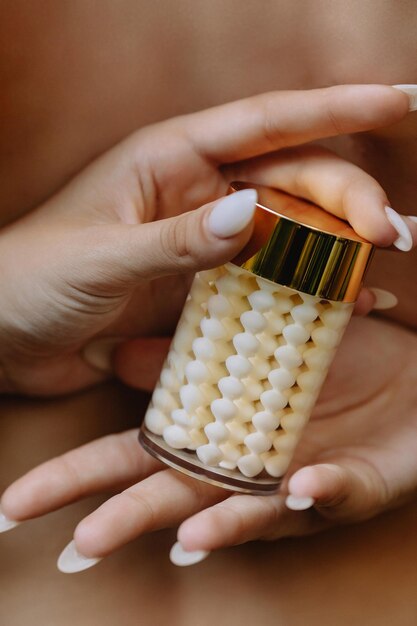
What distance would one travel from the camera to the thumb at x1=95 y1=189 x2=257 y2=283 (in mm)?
438

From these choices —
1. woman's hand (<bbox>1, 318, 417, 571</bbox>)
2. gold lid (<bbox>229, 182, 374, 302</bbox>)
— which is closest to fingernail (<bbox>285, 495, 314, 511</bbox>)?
woman's hand (<bbox>1, 318, 417, 571</bbox>)

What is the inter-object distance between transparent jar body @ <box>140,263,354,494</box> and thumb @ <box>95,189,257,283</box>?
0.13 ft

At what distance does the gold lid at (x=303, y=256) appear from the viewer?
0.47m

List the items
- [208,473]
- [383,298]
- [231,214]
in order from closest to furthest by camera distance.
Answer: [231,214] < [208,473] < [383,298]

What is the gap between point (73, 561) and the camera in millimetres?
528

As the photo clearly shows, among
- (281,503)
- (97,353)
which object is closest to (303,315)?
(281,503)

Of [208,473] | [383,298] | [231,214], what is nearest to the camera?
[231,214]

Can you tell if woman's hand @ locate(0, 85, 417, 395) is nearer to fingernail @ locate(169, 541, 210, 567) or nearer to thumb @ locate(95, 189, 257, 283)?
thumb @ locate(95, 189, 257, 283)

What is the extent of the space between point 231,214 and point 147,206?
0.21m

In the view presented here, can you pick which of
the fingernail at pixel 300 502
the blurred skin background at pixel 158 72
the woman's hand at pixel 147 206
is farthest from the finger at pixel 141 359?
the fingernail at pixel 300 502

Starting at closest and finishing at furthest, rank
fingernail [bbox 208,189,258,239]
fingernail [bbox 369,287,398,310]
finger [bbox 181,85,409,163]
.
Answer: fingernail [bbox 208,189,258,239]
finger [bbox 181,85,409,163]
fingernail [bbox 369,287,398,310]

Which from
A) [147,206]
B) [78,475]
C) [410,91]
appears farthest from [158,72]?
[78,475]

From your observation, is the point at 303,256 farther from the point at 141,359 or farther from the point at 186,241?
the point at 141,359

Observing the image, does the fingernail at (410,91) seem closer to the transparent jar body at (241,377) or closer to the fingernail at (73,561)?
the transparent jar body at (241,377)
